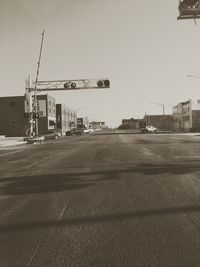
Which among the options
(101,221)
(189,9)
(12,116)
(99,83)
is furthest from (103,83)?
(101,221)

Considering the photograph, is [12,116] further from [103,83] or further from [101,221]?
[101,221]

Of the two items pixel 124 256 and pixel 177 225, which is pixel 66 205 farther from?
pixel 124 256

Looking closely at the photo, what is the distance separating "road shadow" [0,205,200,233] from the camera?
715 centimetres

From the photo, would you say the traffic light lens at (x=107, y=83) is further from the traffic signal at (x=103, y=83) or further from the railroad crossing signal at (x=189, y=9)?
the railroad crossing signal at (x=189, y=9)

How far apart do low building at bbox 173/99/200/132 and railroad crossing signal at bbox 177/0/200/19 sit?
74169 mm

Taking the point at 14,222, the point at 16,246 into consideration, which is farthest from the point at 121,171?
the point at 16,246

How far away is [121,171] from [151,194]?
502cm

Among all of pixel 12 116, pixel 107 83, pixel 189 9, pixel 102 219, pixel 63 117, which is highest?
pixel 189 9

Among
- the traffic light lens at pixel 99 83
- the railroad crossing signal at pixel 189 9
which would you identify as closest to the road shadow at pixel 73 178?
the railroad crossing signal at pixel 189 9

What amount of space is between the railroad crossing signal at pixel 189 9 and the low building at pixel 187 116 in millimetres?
74169

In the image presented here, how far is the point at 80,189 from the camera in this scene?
1123cm

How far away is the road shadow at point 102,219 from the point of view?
7.15m

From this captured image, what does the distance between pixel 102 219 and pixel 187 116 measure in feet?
359

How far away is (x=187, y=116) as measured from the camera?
113938mm
